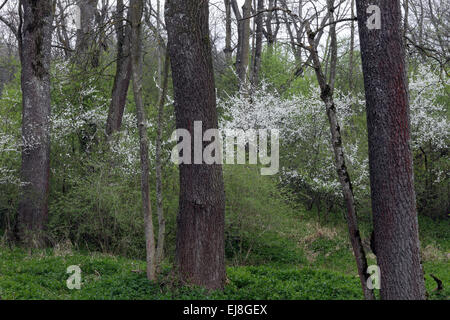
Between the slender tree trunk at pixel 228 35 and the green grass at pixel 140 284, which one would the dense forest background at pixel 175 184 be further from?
the slender tree trunk at pixel 228 35

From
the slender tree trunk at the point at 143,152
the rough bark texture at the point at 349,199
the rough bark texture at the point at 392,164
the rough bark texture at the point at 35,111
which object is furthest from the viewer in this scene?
the rough bark texture at the point at 35,111

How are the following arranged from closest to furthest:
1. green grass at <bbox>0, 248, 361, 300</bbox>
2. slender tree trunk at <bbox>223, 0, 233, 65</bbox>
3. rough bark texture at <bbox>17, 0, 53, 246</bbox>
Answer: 1. green grass at <bbox>0, 248, 361, 300</bbox>
2. rough bark texture at <bbox>17, 0, 53, 246</bbox>
3. slender tree trunk at <bbox>223, 0, 233, 65</bbox>

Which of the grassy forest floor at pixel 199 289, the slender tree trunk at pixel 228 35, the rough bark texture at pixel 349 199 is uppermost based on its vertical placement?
the slender tree trunk at pixel 228 35

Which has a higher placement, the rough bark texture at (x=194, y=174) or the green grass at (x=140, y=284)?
the rough bark texture at (x=194, y=174)

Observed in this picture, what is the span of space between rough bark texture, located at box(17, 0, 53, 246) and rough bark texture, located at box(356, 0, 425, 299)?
8.28 m

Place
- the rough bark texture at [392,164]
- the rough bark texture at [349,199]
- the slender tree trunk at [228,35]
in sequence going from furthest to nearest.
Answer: the slender tree trunk at [228,35] → the rough bark texture at [349,199] → the rough bark texture at [392,164]

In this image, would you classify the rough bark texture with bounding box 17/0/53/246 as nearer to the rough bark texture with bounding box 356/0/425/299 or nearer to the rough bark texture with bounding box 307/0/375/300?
the rough bark texture with bounding box 307/0/375/300

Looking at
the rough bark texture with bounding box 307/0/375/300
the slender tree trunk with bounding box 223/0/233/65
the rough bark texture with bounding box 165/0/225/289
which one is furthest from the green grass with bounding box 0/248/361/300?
the slender tree trunk with bounding box 223/0/233/65

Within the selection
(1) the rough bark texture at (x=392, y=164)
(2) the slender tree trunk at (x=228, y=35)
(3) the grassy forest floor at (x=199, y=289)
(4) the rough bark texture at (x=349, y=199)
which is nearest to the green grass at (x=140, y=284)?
(3) the grassy forest floor at (x=199, y=289)

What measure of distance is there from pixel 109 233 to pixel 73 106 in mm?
5826

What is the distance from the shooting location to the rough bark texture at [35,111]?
440 inches

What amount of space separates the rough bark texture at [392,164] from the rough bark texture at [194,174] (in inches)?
89.2

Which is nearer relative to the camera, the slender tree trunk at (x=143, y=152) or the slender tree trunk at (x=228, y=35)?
the slender tree trunk at (x=143, y=152)

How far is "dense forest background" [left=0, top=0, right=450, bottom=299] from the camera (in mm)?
7293
